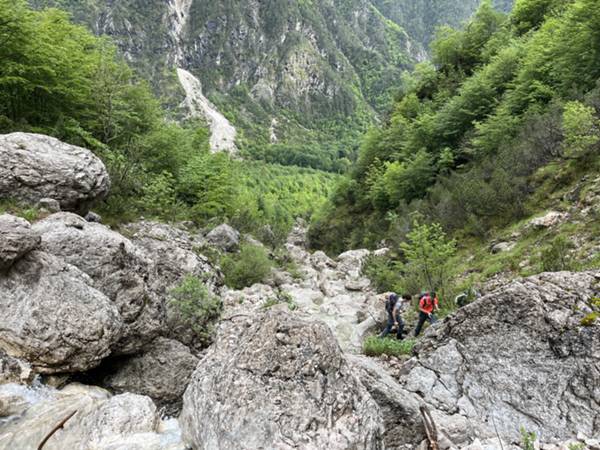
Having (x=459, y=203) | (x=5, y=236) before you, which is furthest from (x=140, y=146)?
(x=459, y=203)

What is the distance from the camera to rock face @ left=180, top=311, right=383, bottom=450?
12.5 feet

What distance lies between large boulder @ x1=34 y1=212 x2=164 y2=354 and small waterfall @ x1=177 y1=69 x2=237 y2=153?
113 m

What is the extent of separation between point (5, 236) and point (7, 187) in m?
4.17

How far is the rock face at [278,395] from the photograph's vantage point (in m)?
3.81

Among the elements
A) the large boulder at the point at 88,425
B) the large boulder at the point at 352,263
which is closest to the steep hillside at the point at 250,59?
the large boulder at the point at 352,263

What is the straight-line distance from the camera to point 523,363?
222 inches

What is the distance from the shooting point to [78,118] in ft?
49.6

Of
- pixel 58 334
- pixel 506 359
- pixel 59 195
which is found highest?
pixel 59 195

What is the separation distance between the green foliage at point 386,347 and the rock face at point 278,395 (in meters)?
4.51

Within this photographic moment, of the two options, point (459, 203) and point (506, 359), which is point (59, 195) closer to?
point (506, 359)

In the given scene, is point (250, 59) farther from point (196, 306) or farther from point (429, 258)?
point (196, 306)

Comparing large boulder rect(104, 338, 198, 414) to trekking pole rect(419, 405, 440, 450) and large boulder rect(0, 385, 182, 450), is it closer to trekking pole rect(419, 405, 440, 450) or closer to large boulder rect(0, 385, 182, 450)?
large boulder rect(0, 385, 182, 450)

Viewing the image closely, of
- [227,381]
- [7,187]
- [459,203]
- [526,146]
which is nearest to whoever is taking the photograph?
[227,381]

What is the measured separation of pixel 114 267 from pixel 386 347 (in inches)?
256
